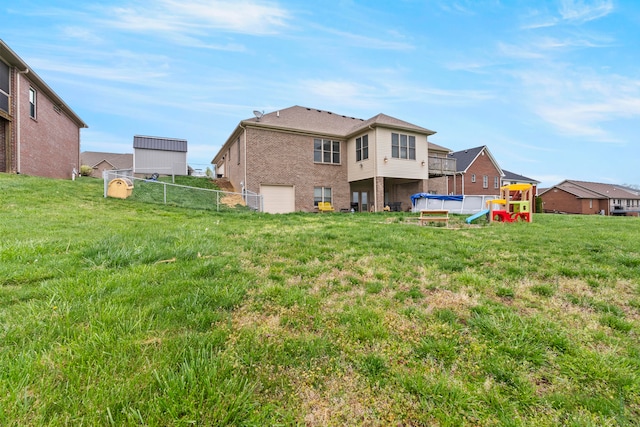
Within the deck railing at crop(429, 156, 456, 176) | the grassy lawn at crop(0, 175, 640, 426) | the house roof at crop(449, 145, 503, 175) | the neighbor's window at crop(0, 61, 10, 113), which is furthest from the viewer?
the house roof at crop(449, 145, 503, 175)

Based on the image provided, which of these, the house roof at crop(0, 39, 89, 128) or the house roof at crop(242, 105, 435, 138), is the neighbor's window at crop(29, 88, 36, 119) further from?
the house roof at crop(242, 105, 435, 138)

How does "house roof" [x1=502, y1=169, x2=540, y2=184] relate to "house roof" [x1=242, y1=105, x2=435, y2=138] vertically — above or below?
below

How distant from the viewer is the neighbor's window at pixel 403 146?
16.6m

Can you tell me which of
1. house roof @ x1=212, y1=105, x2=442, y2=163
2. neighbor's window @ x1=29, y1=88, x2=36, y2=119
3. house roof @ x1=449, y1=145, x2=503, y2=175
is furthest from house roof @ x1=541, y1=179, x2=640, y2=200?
neighbor's window @ x1=29, y1=88, x2=36, y2=119

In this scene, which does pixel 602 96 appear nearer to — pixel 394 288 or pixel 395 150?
pixel 395 150

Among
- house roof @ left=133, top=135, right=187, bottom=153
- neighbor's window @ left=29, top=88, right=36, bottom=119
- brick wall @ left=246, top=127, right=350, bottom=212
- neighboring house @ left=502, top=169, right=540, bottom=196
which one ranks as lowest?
brick wall @ left=246, top=127, right=350, bottom=212

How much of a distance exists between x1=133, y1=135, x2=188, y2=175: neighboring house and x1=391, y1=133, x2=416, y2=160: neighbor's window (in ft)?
53.4

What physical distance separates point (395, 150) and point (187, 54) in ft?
43.5

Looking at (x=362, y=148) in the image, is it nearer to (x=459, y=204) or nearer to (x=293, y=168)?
(x=293, y=168)

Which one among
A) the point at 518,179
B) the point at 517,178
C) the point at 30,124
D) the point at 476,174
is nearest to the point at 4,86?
the point at 30,124

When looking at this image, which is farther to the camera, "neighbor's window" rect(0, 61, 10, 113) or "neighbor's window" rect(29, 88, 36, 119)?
"neighbor's window" rect(29, 88, 36, 119)

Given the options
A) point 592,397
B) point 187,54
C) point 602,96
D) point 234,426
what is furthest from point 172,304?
point 602,96

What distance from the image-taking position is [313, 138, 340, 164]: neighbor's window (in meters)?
17.4

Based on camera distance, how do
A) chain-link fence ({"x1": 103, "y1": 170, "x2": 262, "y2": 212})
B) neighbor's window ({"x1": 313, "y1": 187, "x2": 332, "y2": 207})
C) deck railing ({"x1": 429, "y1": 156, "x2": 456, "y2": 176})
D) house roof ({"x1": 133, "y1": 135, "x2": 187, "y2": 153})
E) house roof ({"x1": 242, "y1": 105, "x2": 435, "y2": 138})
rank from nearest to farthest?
1. chain-link fence ({"x1": 103, "y1": 170, "x2": 262, "y2": 212})
2. house roof ({"x1": 242, "y1": 105, "x2": 435, "y2": 138})
3. neighbor's window ({"x1": 313, "y1": 187, "x2": 332, "y2": 207})
4. deck railing ({"x1": 429, "y1": 156, "x2": 456, "y2": 176})
5. house roof ({"x1": 133, "y1": 135, "x2": 187, "y2": 153})
